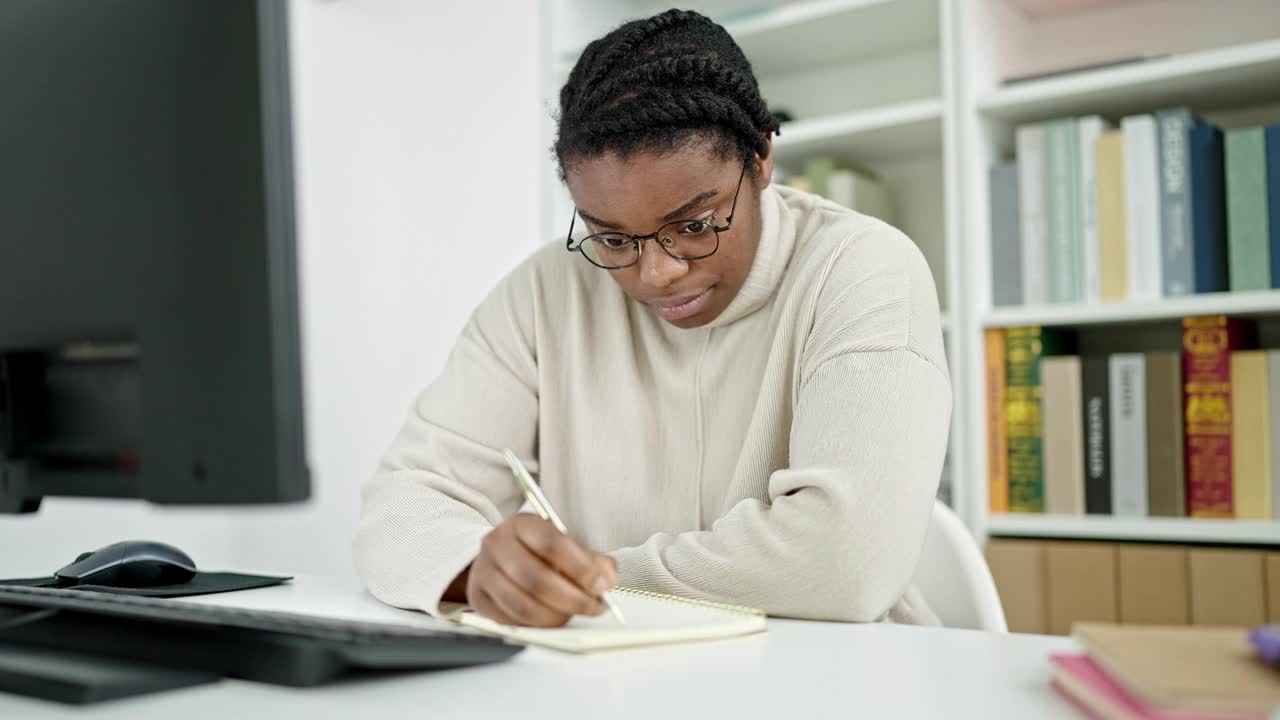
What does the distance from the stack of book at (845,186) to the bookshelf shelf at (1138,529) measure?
2.38 ft

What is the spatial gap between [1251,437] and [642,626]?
1408 millimetres

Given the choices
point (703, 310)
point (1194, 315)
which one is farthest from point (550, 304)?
point (1194, 315)

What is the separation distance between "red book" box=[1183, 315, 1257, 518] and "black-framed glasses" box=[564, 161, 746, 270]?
1018 mm

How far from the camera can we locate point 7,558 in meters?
2.03

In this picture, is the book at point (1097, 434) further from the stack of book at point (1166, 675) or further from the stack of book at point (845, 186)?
the stack of book at point (1166, 675)

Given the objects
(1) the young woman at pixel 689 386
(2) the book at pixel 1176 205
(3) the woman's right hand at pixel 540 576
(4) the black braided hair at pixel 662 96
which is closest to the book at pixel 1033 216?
(2) the book at pixel 1176 205

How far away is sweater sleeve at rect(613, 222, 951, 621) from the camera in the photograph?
101 centimetres

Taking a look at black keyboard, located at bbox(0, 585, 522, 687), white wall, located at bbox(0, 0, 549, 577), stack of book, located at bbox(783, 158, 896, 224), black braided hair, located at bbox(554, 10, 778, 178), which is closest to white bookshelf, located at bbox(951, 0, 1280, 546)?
stack of book, located at bbox(783, 158, 896, 224)

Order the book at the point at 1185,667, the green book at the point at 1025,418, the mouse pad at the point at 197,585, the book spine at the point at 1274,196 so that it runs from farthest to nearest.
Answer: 1. the green book at the point at 1025,418
2. the book spine at the point at 1274,196
3. the mouse pad at the point at 197,585
4. the book at the point at 1185,667

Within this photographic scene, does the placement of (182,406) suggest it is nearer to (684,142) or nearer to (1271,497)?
(684,142)

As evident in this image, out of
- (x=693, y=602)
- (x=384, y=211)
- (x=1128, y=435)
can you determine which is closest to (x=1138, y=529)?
(x=1128, y=435)

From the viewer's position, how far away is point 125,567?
1.08 metres

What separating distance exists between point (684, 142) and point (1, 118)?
2.34 ft

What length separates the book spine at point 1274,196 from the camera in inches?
70.0
